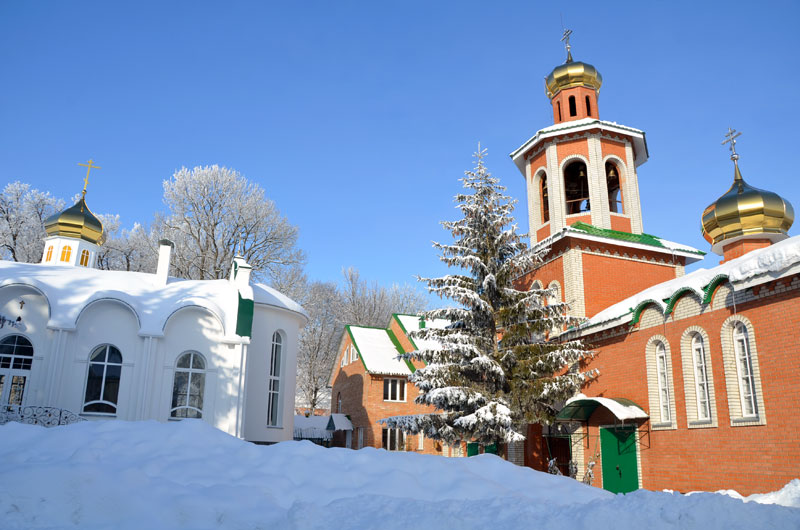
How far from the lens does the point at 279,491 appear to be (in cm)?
513

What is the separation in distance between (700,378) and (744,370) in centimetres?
124

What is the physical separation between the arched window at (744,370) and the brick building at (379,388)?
11993mm

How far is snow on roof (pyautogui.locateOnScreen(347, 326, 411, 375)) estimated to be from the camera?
25.3 m

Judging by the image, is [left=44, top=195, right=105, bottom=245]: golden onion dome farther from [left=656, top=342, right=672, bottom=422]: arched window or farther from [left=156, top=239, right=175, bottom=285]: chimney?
[left=656, top=342, right=672, bottom=422]: arched window

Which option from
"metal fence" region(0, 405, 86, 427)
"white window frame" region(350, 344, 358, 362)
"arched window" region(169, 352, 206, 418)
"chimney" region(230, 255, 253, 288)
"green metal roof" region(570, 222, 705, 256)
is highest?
"green metal roof" region(570, 222, 705, 256)

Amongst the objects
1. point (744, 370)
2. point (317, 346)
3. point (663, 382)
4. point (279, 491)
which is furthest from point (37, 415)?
point (317, 346)

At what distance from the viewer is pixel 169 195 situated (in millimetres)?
28531

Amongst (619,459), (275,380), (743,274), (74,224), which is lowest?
(619,459)

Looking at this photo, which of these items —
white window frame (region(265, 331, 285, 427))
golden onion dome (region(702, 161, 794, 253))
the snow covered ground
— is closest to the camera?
the snow covered ground

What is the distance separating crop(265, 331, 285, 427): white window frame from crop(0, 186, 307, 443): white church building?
31 centimetres

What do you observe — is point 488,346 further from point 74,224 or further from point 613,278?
point 74,224

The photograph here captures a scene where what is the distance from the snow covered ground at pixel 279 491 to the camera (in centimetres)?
443

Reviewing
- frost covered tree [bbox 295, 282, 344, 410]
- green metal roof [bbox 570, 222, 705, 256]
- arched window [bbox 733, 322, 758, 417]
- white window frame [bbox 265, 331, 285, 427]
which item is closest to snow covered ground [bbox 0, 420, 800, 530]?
arched window [bbox 733, 322, 758, 417]

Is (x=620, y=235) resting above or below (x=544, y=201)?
below
